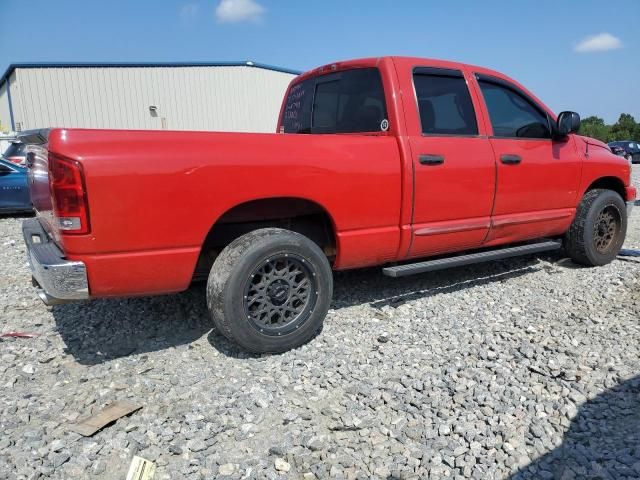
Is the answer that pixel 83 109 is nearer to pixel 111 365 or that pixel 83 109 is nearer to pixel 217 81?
pixel 217 81

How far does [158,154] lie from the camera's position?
2824mm

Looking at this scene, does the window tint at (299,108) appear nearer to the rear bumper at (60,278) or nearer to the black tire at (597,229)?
the rear bumper at (60,278)

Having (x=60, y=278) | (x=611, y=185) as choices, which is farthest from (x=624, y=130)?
(x=60, y=278)

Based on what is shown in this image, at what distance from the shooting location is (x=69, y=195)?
8.80 ft

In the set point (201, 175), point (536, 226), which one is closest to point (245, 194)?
point (201, 175)

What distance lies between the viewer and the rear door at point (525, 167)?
4316 mm

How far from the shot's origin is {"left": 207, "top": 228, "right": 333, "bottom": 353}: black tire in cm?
313

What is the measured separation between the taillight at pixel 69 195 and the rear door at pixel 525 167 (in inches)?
124

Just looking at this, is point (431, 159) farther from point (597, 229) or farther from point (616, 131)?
point (616, 131)

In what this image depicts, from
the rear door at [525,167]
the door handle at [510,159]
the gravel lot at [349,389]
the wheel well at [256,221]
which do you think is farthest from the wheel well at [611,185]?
the wheel well at [256,221]

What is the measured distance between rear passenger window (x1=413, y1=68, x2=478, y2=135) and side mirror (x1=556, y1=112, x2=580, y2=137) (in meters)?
0.98

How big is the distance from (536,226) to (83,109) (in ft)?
70.6

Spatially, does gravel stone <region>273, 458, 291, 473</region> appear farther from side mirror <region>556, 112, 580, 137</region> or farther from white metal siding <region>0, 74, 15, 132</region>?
white metal siding <region>0, 74, 15, 132</region>

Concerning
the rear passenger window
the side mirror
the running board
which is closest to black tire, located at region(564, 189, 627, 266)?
the running board
